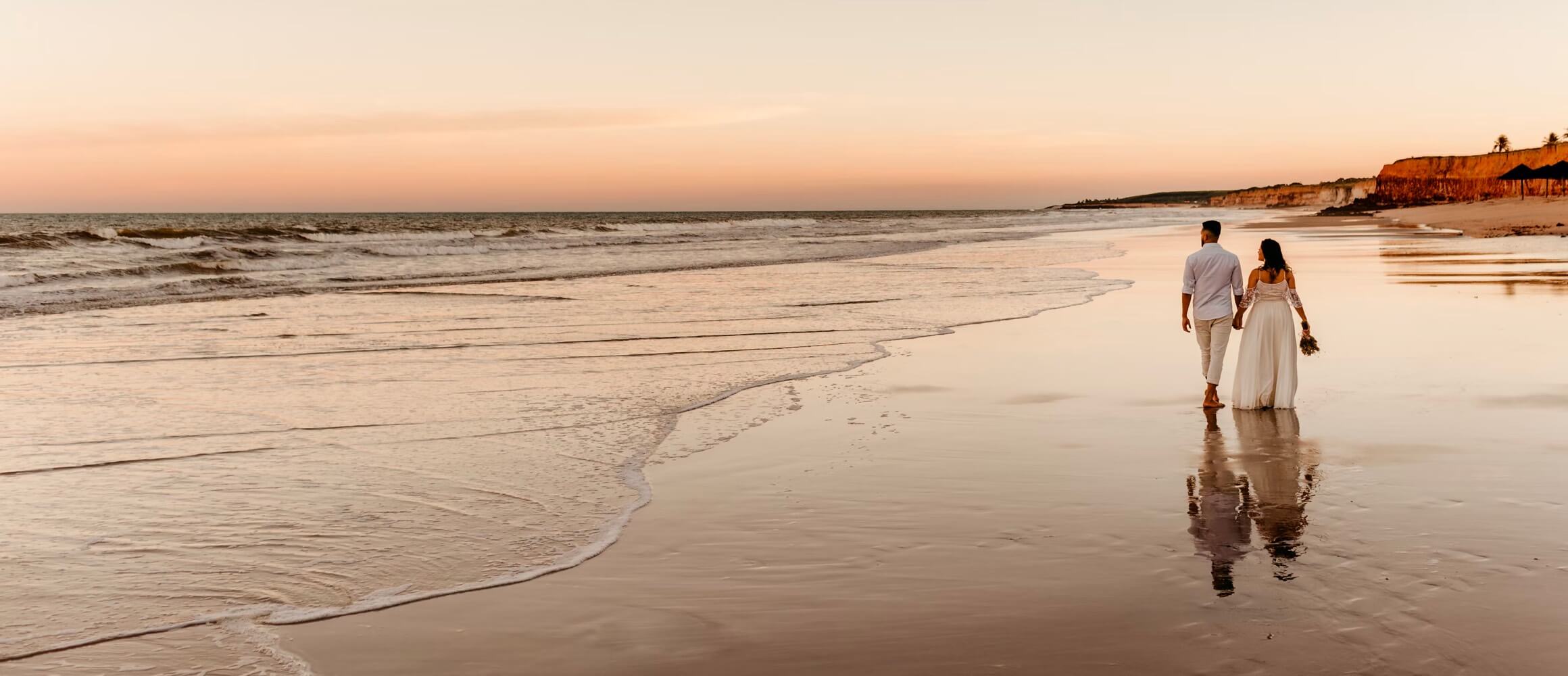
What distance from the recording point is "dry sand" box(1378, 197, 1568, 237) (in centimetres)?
3528

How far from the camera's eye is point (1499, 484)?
5.82 m

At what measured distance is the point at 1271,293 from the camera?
8.54 meters

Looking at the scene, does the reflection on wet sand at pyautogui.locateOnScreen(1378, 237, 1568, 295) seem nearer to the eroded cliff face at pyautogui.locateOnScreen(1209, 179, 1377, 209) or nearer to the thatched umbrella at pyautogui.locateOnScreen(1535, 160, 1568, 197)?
the thatched umbrella at pyautogui.locateOnScreen(1535, 160, 1568, 197)

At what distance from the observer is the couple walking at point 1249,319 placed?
8.29m

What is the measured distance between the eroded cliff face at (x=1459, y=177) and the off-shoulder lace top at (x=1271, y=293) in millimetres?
83993

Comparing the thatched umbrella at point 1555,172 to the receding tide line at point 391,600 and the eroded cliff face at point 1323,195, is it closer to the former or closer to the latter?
the receding tide line at point 391,600

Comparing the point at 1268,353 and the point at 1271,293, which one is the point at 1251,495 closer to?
the point at 1268,353

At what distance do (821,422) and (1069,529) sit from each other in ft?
9.65

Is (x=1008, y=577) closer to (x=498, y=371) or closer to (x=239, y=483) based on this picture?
(x=239, y=483)

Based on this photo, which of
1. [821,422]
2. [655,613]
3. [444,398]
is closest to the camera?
[655,613]

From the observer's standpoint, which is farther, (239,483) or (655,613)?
(239,483)

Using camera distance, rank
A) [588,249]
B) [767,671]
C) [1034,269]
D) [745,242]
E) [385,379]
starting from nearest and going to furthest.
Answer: [767,671] < [385,379] < [1034,269] < [588,249] < [745,242]

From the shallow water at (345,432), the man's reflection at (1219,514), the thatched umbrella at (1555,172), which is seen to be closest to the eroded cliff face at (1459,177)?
the thatched umbrella at (1555,172)

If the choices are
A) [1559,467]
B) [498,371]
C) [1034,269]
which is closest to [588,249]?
[1034,269]
